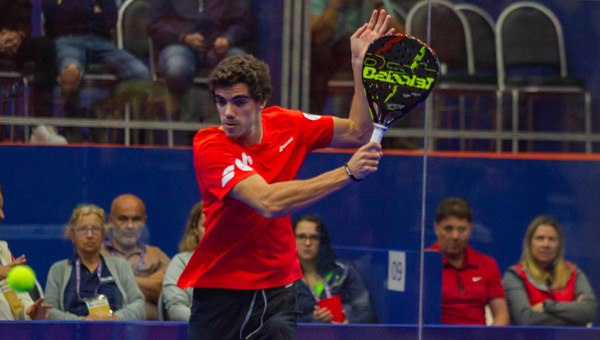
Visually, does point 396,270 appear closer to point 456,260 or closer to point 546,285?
point 456,260

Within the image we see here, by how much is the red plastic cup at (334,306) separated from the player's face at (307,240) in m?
0.20

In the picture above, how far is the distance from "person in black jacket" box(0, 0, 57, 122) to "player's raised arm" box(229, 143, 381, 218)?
1.77m

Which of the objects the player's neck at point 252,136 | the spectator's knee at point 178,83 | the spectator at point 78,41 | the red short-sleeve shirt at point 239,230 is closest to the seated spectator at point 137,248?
the spectator at point 78,41

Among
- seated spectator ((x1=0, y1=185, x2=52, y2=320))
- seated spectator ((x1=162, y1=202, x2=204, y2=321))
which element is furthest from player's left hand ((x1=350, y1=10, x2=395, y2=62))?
seated spectator ((x1=0, y1=185, x2=52, y2=320))

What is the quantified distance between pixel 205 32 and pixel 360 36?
145 cm

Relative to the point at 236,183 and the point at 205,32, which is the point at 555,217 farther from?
the point at 236,183

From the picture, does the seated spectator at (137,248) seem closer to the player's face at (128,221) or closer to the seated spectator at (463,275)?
the player's face at (128,221)

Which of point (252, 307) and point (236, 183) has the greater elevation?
point (236, 183)

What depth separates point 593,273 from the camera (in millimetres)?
4570

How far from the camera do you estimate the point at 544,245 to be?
4469mm

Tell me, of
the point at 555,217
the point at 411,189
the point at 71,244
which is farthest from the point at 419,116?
the point at 71,244

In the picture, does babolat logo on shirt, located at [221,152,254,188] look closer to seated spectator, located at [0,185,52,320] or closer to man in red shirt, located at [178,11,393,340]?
man in red shirt, located at [178,11,393,340]

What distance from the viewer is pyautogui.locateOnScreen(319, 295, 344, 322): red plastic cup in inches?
161

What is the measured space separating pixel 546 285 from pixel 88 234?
2231 millimetres
